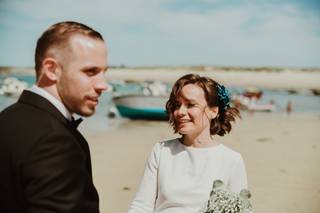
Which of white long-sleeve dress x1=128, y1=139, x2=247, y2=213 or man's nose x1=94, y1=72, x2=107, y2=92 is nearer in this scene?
man's nose x1=94, y1=72, x2=107, y2=92

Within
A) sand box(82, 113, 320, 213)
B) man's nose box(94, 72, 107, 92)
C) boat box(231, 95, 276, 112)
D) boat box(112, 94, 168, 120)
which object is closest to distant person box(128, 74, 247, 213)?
man's nose box(94, 72, 107, 92)

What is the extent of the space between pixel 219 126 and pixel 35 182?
194 centimetres

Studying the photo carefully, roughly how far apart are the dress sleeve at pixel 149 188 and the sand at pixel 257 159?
3.49 meters

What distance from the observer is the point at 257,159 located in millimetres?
10109

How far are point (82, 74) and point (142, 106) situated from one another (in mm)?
16226

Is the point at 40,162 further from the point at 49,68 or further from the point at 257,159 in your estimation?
the point at 257,159

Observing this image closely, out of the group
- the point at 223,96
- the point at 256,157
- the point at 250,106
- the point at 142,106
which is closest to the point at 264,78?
the point at 250,106

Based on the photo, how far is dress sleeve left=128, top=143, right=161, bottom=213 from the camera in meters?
3.16

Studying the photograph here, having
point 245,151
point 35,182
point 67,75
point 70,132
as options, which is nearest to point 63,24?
point 67,75

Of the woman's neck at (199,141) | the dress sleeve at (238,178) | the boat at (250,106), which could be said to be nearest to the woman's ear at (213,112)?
the woman's neck at (199,141)

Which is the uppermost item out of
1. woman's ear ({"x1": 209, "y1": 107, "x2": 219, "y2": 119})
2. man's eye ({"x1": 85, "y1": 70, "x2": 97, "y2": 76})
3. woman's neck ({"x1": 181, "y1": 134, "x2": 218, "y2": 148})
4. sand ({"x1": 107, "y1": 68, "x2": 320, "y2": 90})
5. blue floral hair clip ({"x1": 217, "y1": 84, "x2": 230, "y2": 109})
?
man's eye ({"x1": 85, "y1": 70, "x2": 97, "y2": 76})

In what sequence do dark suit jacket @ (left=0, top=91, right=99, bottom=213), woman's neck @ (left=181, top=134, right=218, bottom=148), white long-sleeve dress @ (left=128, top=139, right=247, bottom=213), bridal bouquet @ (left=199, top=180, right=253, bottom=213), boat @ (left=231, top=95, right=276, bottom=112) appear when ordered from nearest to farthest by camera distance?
dark suit jacket @ (left=0, top=91, right=99, bottom=213) → bridal bouquet @ (left=199, top=180, right=253, bottom=213) → white long-sleeve dress @ (left=128, top=139, right=247, bottom=213) → woman's neck @ (left=181, top=134, right=218, bottom=148) → boat @ (left=231, top=95, right=276, bottom=112)

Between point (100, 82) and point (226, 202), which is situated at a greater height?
point (100, 82)

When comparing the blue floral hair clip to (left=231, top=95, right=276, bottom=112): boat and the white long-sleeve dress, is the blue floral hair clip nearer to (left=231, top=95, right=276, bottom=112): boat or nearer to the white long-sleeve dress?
the white long-sleeve dress
